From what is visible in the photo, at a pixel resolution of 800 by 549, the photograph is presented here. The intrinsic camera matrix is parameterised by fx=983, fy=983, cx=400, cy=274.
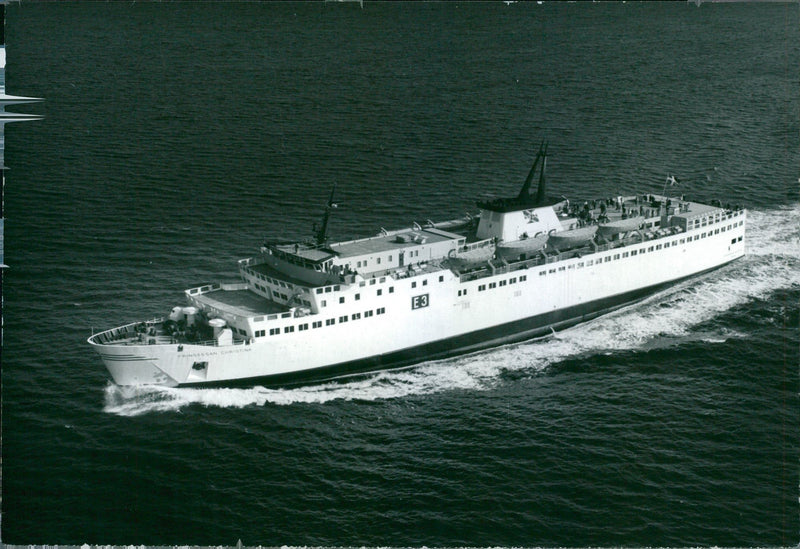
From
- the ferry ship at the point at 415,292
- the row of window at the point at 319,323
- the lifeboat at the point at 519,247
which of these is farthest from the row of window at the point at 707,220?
the row of window at the point at 319,323

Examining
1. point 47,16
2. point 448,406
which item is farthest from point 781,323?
point 47,16

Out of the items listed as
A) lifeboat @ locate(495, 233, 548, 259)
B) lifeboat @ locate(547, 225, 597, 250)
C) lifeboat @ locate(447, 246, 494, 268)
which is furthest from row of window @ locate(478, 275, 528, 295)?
lifeboat @ locate(547, 225, 597, 250)

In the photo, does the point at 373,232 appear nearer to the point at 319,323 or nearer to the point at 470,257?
the point at 470,257

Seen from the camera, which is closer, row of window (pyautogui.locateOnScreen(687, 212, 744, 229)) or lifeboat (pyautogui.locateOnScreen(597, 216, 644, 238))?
lifeboat (pyautogui.locateOnScreen(597, 216, 644, 238))

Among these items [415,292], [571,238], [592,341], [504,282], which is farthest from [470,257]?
[592,341]

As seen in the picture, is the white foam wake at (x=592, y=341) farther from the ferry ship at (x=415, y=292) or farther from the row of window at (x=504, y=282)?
the row of window at (x=504, y=282)

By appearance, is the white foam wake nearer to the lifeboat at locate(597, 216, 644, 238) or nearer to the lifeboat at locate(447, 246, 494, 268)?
the lifeboat at locate(597, 216, 644, 238)

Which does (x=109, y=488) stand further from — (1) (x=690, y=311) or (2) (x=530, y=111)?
(2) (x=530, y=111)
